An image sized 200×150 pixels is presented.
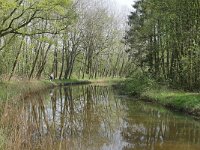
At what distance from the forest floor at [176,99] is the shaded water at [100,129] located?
36.7 inches

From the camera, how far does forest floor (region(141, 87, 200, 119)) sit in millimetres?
19483

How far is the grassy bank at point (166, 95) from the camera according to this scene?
65.4ft

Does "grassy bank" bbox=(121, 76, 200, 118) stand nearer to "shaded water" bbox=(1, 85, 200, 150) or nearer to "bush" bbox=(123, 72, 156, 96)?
"bush" bbox=(123, 72, 156, 96)

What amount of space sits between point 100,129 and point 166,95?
35.6ft

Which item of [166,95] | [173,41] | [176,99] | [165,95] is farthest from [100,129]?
[173,41]

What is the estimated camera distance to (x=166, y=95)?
2489cm

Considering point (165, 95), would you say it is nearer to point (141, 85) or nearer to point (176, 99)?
point (176, 99)

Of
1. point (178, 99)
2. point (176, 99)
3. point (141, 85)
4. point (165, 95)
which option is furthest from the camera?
point (141, 85)

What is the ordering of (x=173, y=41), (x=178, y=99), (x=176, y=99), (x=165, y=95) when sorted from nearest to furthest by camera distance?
(x=178, y=99) < (x=176, y=99) < (x=165, y=95) < (x=173, y=41)

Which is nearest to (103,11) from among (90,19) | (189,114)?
(90,19)

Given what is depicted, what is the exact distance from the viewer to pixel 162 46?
32.8 metres

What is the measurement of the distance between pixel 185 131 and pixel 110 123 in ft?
11.9

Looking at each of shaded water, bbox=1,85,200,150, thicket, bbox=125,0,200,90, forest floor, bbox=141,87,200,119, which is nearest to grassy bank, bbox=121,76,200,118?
forest floor, bbox=141,87,200,119

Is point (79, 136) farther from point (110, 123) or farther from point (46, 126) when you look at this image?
point (110, 123)
